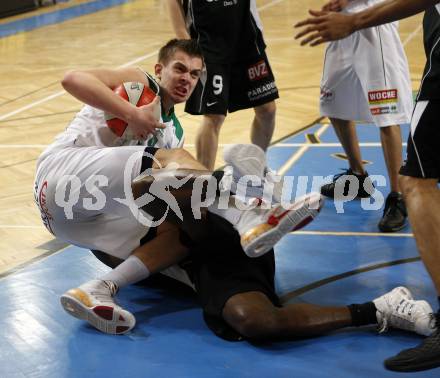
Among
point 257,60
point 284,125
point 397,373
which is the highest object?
point 257,60

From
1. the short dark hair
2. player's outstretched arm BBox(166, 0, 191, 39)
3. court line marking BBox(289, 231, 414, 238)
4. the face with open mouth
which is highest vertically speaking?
player's outstretched arm BBox(166, 0, 191, 39)

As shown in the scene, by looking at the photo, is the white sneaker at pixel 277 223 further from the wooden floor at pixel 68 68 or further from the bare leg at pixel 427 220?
the wooden floor at pixel 68 68

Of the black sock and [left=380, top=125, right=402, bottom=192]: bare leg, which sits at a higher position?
[left=380, top=125, right=402, bottom=192]: bare leg

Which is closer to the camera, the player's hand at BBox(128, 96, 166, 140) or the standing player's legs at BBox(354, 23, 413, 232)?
the player's hand at BBox(128, 96, 166, 140)

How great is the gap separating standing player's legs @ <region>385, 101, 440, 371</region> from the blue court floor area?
1.27 feet

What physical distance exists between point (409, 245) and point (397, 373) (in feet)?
4.86

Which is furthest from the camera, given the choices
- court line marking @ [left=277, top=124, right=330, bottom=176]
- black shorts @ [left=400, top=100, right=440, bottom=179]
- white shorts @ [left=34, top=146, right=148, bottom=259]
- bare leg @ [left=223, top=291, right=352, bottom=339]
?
court line marking @ [left=277, top=124, right=330, bottom=176]

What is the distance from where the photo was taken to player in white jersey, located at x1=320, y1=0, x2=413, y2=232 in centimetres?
512

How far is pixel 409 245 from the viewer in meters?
4.78

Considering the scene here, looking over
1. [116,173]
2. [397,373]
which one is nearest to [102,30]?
[116,173]

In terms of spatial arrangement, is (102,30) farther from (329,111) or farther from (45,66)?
(329,111)

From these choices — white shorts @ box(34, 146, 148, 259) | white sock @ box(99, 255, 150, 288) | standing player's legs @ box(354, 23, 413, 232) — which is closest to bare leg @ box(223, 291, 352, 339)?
white sock @ box(99, 255, 150, 288)

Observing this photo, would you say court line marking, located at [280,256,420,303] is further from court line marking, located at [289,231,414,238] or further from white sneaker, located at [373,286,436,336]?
white sneaker, located at [373,286,436,336]

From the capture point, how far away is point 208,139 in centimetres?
566
